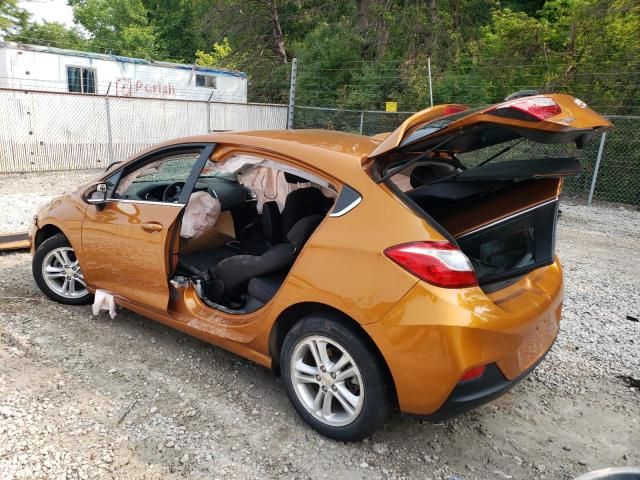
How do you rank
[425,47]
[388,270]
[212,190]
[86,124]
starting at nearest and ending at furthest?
1. [388,270]
2. [212,190]
3. [86,124]
4. [425,47]

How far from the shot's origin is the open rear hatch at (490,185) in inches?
90.7

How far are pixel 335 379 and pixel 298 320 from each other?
401 mm

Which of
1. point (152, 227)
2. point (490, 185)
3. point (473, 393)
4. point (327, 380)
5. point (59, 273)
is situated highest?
point (490, 185)

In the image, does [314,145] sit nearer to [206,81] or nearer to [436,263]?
[436,263]

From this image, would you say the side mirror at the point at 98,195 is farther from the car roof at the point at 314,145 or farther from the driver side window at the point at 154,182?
the car roof at the point at 314,145

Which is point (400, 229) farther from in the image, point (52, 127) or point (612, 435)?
point (52, 127)

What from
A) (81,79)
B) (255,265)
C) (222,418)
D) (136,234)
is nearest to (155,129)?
(81,79)

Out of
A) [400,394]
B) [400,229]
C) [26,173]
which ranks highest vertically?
[400,229]

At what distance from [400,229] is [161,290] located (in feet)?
6.04

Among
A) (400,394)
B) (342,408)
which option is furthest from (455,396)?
(342,408)

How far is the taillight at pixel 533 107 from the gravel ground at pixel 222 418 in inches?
68.5

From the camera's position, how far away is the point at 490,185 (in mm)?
2621

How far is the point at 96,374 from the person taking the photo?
10.8ft

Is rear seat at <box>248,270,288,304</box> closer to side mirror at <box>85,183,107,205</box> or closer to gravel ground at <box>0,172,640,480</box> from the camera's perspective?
gravel ground at <box>0,172,640,480</box>
